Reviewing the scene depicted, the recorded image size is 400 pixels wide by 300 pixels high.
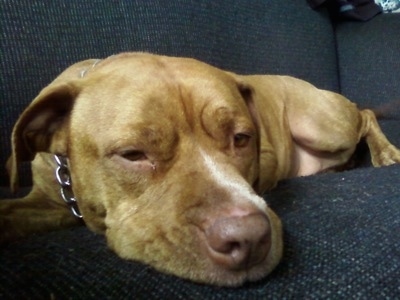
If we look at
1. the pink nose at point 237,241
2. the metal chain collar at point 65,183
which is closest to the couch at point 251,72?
the pink nose at point 237,241

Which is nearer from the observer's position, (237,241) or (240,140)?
(237,241)

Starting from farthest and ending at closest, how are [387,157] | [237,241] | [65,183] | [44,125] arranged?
[387,157] → [65,183] → [44,125] → [237,241]

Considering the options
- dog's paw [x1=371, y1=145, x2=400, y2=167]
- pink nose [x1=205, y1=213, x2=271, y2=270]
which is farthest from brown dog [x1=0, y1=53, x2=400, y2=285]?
dog's paw [x1=371, y1=145, x2=400, y2=167]

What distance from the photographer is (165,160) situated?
1.45 metres

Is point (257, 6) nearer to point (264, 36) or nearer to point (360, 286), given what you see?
point (264, 36)

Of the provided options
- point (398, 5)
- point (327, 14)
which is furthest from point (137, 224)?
point (398, 5)

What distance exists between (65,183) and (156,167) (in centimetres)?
41

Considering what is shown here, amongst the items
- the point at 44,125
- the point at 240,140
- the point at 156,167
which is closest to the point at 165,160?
the point at 156,167

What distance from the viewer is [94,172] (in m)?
1.52

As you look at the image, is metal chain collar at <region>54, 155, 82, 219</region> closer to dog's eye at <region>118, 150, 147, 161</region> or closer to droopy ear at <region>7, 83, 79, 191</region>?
droopy ear at <region>7, 83, 79, 191</region>

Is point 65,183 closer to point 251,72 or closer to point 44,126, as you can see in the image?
point 44,126

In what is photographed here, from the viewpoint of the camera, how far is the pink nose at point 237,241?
116 cm

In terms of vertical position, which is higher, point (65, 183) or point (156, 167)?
point (156, 167)

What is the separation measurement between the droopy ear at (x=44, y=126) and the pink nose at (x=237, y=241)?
640mm
